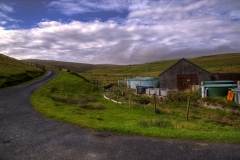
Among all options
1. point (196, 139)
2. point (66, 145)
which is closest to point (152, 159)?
point (196, 139)

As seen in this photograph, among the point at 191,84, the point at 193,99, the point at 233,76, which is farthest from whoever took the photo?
the point at 233,76

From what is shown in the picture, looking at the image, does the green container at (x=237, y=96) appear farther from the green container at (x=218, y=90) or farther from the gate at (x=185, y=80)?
the gate at (x=185, y=80)

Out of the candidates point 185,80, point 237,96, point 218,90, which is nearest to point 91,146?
point 237,96

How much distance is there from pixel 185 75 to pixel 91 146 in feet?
101

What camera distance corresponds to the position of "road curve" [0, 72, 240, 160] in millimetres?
7332

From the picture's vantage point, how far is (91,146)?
836 cm

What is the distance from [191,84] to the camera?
36.4 m

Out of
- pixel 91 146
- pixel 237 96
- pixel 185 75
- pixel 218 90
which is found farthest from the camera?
pixel 185 75

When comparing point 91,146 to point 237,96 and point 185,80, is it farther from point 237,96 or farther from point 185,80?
point 185,80

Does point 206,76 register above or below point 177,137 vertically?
above

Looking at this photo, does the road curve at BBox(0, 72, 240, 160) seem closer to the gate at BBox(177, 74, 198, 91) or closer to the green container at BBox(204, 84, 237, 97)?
the green container at BBox(204, 84, 237, 97)

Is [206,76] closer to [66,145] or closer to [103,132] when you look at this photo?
[103,132]

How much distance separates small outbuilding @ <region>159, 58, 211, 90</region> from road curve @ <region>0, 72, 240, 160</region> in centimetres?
2842

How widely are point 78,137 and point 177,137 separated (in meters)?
4.31
